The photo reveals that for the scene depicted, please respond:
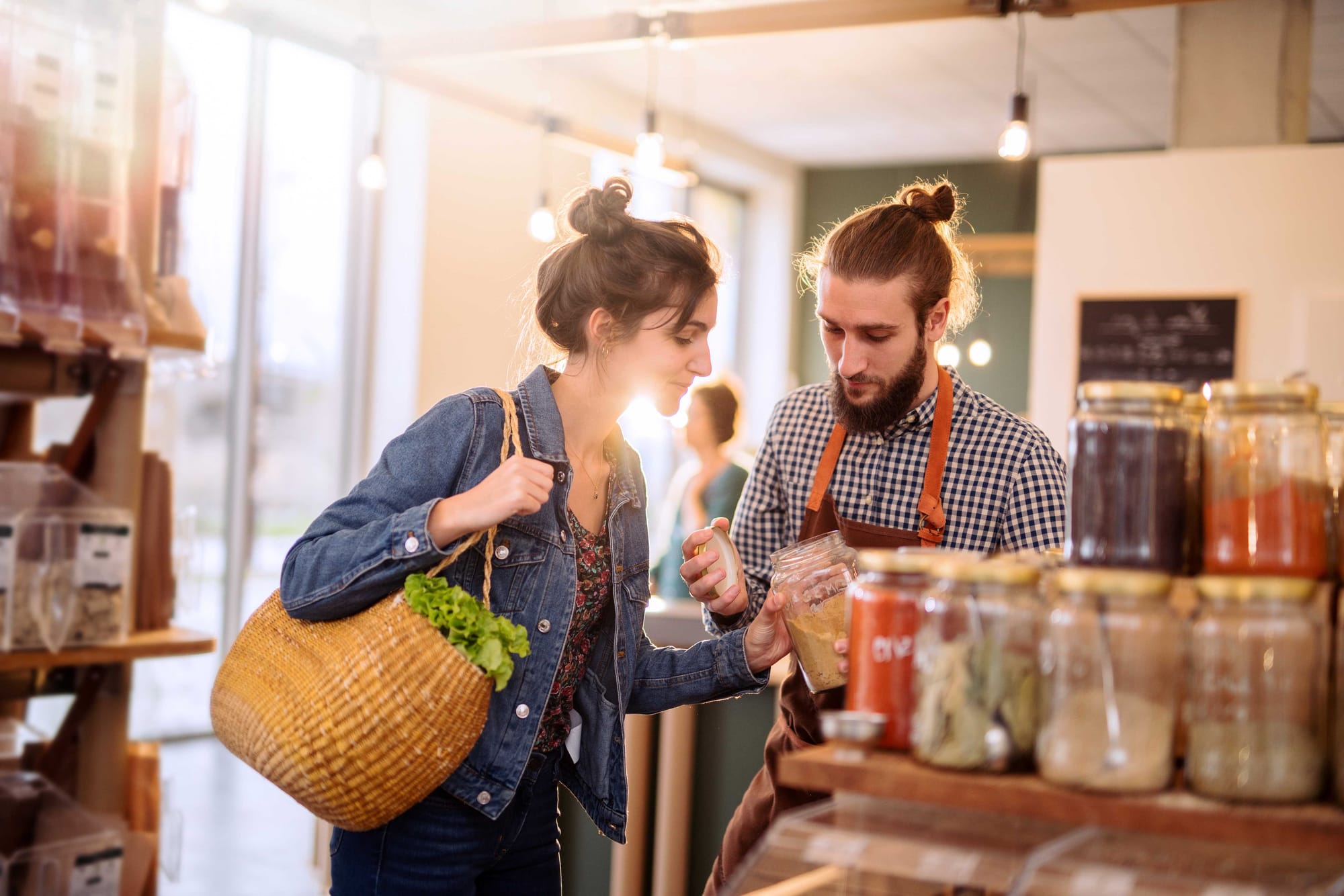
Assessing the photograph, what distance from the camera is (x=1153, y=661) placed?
0.92 metres

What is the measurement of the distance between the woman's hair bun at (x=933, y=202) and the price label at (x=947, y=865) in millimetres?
1274

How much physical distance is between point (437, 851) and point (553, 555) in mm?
419

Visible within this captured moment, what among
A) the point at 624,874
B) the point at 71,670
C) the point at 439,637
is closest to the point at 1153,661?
the point at 439,637

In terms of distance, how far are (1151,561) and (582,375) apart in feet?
3.20

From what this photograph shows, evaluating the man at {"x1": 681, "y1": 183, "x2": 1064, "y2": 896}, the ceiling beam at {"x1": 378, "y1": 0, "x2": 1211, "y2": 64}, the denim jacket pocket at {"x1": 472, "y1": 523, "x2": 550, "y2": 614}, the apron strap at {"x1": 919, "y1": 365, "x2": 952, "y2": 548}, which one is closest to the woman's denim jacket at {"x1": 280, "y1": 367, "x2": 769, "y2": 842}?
the denim jacket pocket at {"x1": 472, "y1": 523, "x2": 550, "y2": 614}

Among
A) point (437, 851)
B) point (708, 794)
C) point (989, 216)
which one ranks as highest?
point (989, 216)

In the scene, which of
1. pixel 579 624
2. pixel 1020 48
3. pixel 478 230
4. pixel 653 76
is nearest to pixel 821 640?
pixel 579 624

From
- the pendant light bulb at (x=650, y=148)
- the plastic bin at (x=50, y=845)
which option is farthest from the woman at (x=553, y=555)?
the pendant light bulb at (x=650, y=148)

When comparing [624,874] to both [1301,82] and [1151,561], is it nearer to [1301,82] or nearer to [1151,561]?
[1151,561]

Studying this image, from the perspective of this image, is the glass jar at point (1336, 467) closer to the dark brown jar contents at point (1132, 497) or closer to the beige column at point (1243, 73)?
the dark brown jar contents at point (1132, 497)

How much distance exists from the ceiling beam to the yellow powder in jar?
247cm

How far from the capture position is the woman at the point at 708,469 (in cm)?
482

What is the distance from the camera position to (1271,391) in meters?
1.01

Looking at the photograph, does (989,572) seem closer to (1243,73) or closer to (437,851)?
(437,851)
